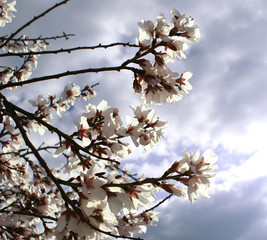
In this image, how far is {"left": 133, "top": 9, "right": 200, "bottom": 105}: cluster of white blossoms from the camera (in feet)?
6.19

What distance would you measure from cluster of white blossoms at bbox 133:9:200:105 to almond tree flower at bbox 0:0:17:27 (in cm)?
291

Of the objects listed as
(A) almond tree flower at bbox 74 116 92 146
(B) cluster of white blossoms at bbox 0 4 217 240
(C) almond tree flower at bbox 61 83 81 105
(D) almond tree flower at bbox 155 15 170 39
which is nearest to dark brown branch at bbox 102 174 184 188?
(B) cluster of white blossoms at bbox 0 4 217 240

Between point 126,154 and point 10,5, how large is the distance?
3401mm

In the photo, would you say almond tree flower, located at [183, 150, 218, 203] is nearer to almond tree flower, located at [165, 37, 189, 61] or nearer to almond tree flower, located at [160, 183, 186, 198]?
almond tree flower, located at [160, 183, 186, 198]

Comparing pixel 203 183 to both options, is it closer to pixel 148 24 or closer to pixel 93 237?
pixel 93 237

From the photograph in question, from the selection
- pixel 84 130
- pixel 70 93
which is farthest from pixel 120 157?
pixel 70 93

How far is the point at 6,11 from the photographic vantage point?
4027mm

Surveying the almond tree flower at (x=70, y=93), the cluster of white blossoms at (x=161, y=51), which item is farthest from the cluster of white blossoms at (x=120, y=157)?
the almond tree flower at (x=70, y=93)

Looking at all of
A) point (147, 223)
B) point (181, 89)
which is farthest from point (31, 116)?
point (147, 223)

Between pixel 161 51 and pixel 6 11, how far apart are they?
326cm

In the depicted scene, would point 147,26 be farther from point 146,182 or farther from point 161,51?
point 146,182

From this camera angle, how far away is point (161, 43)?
1.91 meters

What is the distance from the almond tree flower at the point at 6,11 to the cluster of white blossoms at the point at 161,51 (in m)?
2.91

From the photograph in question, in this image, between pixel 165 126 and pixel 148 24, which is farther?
pixel 165 126
